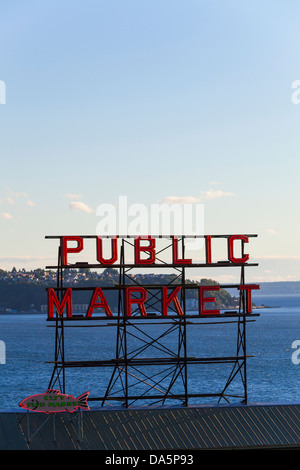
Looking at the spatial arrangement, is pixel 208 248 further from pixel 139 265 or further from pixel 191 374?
pixel 191 374

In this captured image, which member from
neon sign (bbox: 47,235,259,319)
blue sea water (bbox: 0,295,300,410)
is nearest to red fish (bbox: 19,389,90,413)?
neon sign (bbox: 47,235,259,319)

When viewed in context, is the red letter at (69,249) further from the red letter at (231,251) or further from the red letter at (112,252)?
the red letter at (231,251)

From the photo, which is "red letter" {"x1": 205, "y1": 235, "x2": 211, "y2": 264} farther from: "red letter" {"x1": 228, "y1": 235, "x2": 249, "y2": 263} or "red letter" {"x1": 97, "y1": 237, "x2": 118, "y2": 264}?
"red letter" {"x1": 97, "y1": 237, "x2": 118, "y2": 264}

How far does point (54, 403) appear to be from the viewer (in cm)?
4509

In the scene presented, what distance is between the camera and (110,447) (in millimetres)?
43906

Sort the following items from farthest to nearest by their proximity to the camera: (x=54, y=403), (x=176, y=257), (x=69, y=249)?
1. (x=176, y=257)
2. (x=69, y=249)
3. (x=54, y=403)

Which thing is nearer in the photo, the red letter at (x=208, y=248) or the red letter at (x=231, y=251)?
the red letter at (x=208, y=248)

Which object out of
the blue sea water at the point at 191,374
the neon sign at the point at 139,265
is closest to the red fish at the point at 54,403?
the neon sign at the point at 139,265

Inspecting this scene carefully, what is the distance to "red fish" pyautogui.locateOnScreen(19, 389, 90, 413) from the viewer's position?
4491 centimetres

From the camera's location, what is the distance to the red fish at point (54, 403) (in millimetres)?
44906

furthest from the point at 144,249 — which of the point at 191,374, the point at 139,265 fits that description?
the point at 191,374

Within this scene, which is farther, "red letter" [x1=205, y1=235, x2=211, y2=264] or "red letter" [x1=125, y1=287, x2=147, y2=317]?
"red letter" [x1=205, y1=235, x2=211, y2=264]
